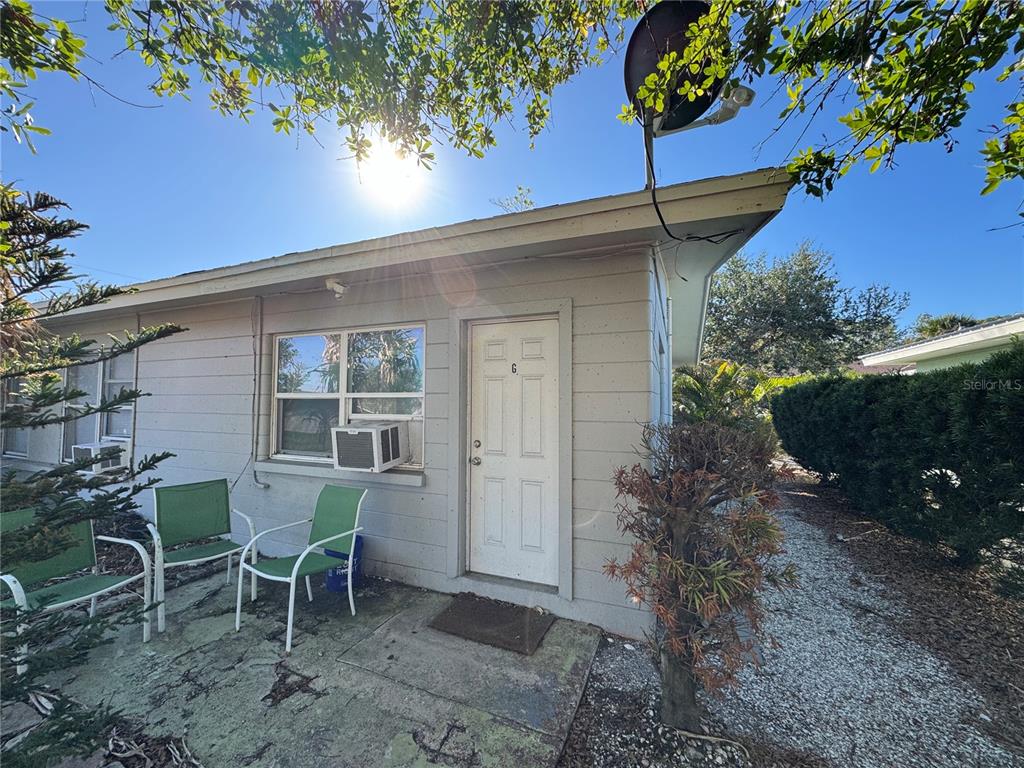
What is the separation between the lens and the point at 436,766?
167 cm

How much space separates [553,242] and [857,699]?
3.13 metres

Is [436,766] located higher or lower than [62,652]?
lower

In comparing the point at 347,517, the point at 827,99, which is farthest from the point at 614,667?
the point at 827,99

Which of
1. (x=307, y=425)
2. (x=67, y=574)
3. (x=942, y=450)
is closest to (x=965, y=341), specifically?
(x=942, y=450)

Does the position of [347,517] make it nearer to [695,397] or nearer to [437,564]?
[437,564]

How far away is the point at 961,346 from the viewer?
282 inches

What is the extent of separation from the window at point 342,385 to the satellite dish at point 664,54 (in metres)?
2.36

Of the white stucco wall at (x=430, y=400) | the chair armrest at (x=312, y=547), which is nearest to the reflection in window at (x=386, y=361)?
the white stucco wall at (x=430, y=400)

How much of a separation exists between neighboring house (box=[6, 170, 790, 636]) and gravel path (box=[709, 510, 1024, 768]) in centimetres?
79

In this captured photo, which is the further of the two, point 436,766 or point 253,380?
point 253,380

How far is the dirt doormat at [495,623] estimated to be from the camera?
2553 millimetres

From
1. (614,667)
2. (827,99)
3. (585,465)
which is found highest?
(827,99)

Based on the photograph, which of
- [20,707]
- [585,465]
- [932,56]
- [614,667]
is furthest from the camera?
[585,465]

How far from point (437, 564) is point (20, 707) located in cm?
230
